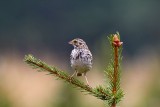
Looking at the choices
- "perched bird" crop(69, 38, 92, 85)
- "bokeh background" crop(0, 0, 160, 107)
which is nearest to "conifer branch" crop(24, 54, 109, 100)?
"perched bird" crop(69, 38, 92, 85)

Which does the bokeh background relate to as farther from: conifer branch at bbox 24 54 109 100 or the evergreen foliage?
the evergreen foliage

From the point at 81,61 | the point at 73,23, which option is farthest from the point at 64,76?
the point at 73,23

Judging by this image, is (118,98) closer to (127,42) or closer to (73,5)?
(127,42)

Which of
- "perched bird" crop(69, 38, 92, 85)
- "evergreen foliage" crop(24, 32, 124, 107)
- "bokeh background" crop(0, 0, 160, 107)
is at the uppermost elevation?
"bokeh background" crop(0, 0, 160, 107)

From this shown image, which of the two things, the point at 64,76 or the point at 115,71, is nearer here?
the point at 115,71

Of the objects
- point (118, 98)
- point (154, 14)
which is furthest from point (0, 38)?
point (118, 98)

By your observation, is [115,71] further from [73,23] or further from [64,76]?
[73,23]

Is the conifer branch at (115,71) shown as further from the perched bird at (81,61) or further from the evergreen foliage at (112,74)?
the perched bird at (81,61)

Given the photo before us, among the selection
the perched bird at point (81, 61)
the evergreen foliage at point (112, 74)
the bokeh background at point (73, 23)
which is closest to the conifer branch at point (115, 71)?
the evergreen foliage at point (112, 74)
